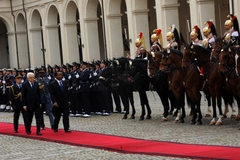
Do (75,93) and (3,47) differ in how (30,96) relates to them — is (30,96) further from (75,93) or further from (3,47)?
(3,47)

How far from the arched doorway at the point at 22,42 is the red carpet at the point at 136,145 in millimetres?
34555

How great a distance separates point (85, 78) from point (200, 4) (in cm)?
1038

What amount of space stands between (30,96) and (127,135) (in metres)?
3.01

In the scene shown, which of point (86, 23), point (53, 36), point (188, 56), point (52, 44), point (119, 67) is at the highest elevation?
point (86, 23)

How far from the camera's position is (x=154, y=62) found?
1933 cm

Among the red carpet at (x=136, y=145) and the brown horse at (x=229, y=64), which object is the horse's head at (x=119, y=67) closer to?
the red carpet at (x=136, y=145)

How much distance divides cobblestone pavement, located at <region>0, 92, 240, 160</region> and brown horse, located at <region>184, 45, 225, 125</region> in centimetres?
54

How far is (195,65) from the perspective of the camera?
18.1 m

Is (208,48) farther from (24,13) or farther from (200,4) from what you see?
(24,13)

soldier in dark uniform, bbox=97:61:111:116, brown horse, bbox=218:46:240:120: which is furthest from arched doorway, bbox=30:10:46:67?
brown horse, bbox=218:46:240:120

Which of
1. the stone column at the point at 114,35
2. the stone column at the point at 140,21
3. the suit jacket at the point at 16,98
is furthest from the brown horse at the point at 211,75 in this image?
the stone column at the point at 114,35

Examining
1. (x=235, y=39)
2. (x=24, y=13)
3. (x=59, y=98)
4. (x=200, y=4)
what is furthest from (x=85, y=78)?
(x=24, y=13)

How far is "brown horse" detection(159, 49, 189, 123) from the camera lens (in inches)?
742

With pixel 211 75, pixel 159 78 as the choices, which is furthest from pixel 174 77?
pixel 211 75
